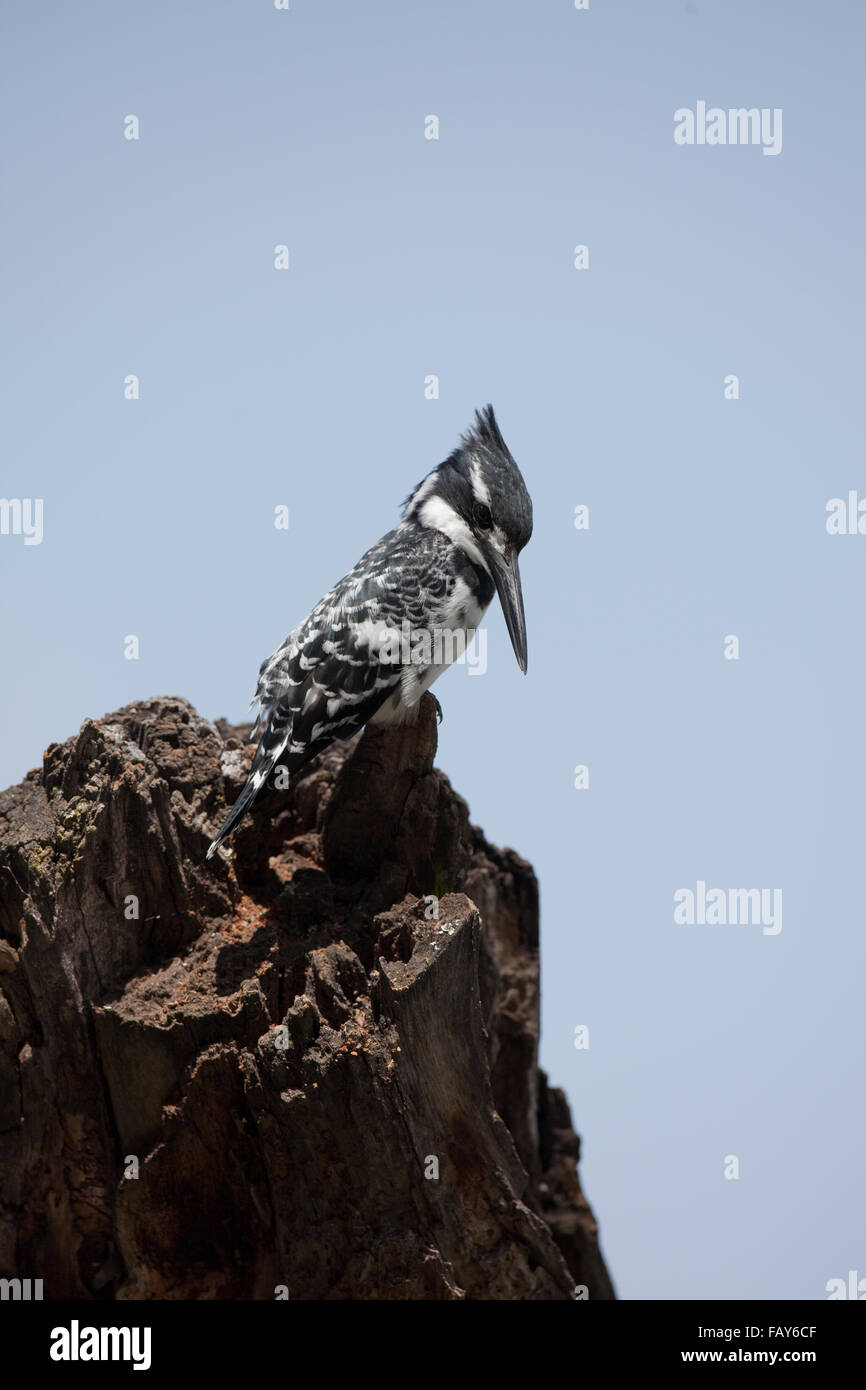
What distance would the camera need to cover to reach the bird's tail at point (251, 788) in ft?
18.9

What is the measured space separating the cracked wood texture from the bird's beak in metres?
0.97

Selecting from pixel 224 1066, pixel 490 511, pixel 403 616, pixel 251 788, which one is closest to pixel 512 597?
pixel 490 511

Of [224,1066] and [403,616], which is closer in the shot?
[224,1066]

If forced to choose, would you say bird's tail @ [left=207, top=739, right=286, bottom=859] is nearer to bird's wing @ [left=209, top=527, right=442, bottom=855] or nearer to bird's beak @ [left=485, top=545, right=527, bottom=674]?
bird's wing @ [left=209, top=527, right=442, bottom=855]

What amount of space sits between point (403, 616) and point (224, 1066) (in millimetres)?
2364

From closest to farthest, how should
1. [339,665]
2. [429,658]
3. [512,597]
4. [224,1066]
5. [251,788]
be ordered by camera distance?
1. [224,1066]
2. [251,788]
3. [339,665]
4. [429,658]
5. [512,597]

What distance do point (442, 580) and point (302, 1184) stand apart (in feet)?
9.83

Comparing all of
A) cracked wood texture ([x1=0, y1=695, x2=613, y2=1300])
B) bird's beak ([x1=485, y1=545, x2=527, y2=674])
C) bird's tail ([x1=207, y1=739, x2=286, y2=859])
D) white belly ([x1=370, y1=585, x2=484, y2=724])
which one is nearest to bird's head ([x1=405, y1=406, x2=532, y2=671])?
bird's beak ([x1=485, y1=545, x2=527, y2=674])

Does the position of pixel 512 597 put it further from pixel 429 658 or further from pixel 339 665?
pixel 339 665

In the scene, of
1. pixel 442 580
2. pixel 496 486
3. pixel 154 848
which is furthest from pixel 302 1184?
pixel 496 486

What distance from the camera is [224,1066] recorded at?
17.7 feet

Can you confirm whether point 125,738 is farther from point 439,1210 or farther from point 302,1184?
point 439,1210

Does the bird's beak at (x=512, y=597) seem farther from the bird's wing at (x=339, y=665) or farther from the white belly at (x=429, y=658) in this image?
the bird's wing at (x=339, y=665)

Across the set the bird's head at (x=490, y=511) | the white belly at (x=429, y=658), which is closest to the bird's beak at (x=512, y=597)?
the bird's head at (x=490, y=511)
